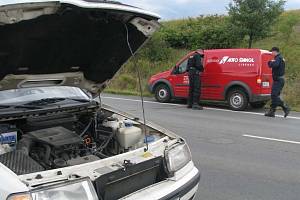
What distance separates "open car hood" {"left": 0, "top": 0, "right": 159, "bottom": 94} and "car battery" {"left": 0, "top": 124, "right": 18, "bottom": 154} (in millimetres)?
627

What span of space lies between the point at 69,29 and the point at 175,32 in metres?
22.4

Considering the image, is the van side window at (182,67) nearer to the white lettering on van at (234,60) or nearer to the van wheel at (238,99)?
the white lettering on van at (234,60)

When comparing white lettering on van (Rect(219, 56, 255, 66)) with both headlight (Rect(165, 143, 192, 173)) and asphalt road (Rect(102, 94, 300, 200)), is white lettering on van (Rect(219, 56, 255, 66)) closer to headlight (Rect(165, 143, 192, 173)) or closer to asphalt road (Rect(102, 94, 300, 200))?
asphalt road (Rect(102, 94, 300, 200))

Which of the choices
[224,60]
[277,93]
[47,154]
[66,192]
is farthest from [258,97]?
[66,192]

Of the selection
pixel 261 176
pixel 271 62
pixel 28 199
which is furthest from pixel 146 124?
pixel 271 62

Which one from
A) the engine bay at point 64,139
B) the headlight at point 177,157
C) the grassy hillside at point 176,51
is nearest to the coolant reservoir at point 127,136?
the engine bay at point 64,139

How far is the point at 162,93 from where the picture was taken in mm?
15555

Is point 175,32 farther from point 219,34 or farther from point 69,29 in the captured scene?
point 69,29

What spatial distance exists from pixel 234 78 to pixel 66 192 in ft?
37.0

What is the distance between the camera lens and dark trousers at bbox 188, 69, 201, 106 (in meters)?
13.8

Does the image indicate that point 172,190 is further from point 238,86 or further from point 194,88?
point 238,86

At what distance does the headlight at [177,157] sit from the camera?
3.87m

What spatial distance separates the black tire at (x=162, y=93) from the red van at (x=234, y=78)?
1.34 feet

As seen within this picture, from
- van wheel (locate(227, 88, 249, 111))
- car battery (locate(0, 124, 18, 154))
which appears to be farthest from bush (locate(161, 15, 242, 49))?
car battery (locate(0, 124, 18, 154))
